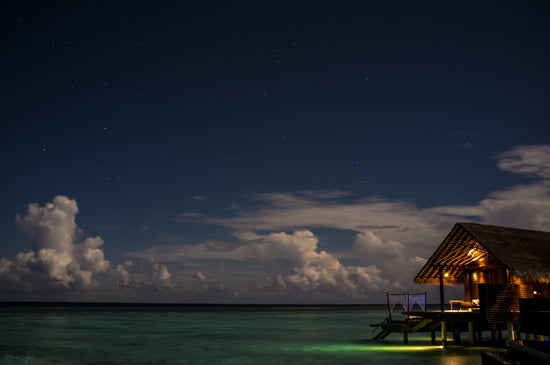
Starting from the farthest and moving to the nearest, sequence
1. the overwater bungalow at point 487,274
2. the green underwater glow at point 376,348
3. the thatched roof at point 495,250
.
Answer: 1. the green underwater glow at point 376,348
2. the thatched roof at point 495,250
3. the overwater bungalow at point 487,274

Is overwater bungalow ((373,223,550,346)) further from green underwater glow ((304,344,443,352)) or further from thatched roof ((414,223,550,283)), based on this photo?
green underwater glow ((304,344,443,352))

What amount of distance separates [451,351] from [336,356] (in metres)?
5.07

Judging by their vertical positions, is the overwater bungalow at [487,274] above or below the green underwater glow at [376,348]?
above

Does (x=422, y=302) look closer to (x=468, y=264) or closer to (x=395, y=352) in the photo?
(x=395, y=352)

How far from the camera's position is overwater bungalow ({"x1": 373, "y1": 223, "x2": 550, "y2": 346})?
18406 mm

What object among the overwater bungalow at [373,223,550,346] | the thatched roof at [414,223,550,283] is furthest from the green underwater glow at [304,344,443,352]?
the thatched roof at [414,223,550,283]

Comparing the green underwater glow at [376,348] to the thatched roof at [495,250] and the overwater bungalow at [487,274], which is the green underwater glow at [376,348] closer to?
the overwater bungalow at [487,274]

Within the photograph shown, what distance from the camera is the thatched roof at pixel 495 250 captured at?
19.0 m

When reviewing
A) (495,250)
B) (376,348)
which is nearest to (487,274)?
(495,250)

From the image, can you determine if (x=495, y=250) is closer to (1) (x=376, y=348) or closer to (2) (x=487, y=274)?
(2) (x=487, y=274)

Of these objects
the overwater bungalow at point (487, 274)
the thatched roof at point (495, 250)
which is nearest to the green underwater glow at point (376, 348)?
the overwater bungalow at point (487, 274)

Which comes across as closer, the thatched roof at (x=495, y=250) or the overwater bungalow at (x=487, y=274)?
the overwater bungalow at (x=487, y=274)

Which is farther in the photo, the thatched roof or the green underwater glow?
the green underwater glow

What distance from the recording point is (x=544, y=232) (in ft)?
79.8
